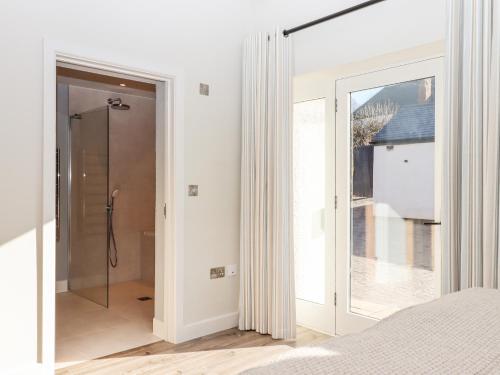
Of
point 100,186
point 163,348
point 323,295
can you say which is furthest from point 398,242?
point 100,186

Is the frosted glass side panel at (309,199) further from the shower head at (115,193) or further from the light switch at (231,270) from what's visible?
the shower head at (115,193)

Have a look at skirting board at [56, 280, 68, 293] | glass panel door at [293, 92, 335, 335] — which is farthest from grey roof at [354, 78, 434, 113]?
skirting board at [56, 280, 68, 293]

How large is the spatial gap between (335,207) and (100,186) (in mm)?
2769

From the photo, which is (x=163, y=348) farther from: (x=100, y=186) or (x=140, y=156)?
(x=140, y=156)

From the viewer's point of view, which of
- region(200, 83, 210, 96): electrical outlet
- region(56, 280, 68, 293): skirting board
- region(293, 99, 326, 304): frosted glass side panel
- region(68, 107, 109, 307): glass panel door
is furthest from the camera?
region(56, 280, 68, 293): skirting board

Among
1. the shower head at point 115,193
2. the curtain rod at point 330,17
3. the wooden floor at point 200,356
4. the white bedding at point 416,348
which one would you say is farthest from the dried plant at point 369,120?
the shower head at point 115,193

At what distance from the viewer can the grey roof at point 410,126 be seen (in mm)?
2861

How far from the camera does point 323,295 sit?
3.51 metres

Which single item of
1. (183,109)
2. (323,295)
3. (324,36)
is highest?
(324,36)

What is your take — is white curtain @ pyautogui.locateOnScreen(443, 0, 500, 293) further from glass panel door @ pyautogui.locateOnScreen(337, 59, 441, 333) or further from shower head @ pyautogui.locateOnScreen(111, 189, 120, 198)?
shower head @ pyautogui.locateOnScreen(111, 189, 120, 198)

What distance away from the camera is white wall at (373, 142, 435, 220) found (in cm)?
287

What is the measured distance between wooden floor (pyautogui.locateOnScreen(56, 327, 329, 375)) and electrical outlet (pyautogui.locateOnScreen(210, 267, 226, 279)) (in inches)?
18.0

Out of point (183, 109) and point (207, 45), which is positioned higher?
point (207, 45)

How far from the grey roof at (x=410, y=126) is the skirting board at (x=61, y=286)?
12.5 feet
